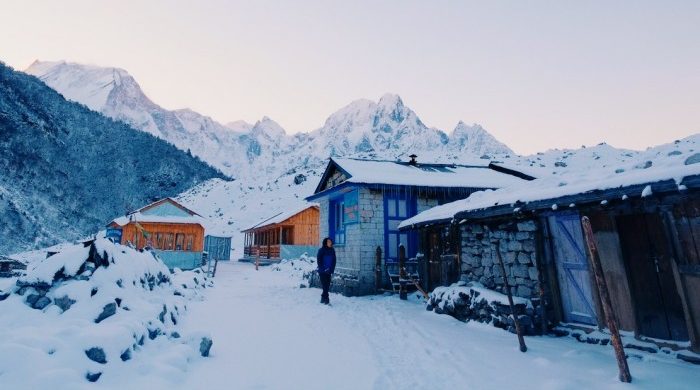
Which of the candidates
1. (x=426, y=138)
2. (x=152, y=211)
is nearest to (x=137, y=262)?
(x=152, y=211)

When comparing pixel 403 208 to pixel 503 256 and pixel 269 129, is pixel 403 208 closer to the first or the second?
pixel 503 256

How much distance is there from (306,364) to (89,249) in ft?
14.1

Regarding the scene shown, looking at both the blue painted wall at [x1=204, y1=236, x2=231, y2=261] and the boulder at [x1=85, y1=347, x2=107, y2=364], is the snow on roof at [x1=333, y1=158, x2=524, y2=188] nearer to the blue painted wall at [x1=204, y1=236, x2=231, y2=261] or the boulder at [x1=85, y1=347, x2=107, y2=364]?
the boulder at [x1=85, y1=347, x2=107, y2=364]

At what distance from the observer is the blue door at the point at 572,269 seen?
5.75m

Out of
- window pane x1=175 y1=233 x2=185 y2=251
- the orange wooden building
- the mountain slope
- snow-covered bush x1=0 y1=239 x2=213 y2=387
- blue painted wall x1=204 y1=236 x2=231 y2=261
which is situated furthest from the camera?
the mountain slope

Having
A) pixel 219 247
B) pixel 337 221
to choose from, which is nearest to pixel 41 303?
pixel 337 221

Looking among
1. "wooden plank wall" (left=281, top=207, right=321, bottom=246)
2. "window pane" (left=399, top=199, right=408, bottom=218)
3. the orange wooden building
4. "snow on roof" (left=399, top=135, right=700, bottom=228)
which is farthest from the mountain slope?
"snow on roof" (left=399, top=135, right=700, bottom=228)

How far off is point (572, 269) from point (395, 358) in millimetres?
3583

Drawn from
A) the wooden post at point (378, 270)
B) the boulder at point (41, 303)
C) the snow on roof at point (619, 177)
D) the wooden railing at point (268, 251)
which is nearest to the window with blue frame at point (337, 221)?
the wooden post at point (378, 270)

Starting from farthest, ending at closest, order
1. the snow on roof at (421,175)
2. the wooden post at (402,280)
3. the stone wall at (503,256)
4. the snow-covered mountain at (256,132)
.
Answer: the snow-covered mountain at (256,132), the snow on roof at (421,175), the wooden post at (402,280), the stone wall at (503,256)

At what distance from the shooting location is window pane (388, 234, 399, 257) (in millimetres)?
12438

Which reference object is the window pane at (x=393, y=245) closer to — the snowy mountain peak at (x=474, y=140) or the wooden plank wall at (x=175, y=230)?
the wooden plank wall at (x=175, y=230)

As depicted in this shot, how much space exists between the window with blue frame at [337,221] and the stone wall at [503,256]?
6.50m

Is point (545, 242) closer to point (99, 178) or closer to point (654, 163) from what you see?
point (654, 163)
